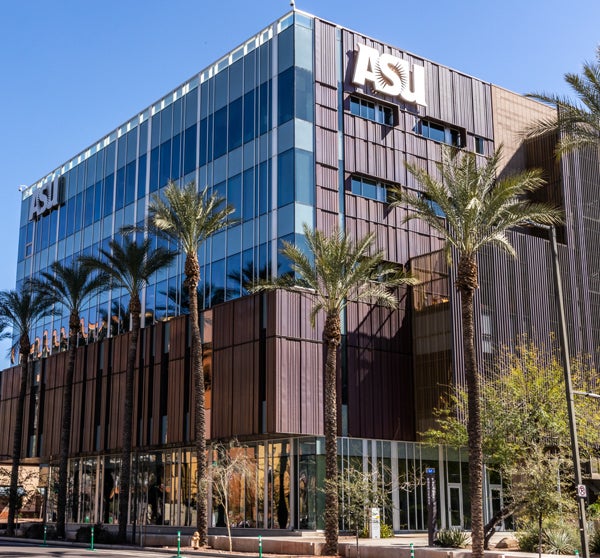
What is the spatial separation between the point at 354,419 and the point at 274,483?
17.7ft

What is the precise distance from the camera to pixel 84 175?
224 ft

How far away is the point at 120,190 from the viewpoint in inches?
2485

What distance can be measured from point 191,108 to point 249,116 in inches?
273

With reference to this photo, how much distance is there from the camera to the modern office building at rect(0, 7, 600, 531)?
45.6 meters

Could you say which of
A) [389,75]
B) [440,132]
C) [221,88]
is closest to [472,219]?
[389,75]

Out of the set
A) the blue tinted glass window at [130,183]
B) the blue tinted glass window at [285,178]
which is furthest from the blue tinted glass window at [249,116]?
the blue tinted glass window at [130,183]

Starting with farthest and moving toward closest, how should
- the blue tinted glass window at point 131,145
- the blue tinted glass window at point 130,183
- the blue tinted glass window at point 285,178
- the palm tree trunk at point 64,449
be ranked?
the blue tinted glass window at point 131,145, the blue tinted glass window at point 130,183, the palm tree trunk at point 64,449, the blue tinted glass window at point 285,178

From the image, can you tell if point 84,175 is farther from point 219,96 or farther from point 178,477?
point 178,477

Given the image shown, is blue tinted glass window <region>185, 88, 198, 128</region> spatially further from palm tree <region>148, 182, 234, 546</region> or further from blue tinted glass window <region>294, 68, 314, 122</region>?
palm tree <region>148, 182, 234, 546</region>

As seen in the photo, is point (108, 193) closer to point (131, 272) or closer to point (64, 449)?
point (131, 272)

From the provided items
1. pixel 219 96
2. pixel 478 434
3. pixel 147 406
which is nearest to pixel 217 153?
pixel 219 96

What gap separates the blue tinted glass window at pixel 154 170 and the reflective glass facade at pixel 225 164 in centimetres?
8

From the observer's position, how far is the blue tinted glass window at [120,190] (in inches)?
2471

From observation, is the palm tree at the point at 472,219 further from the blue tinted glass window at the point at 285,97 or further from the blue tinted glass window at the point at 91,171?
the blue tinted glass window at the point at 91,171
